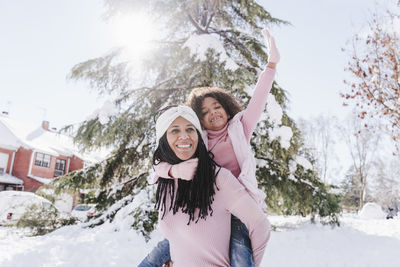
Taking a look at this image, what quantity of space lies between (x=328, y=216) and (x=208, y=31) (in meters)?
5.74

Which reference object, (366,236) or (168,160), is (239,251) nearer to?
(168,160)

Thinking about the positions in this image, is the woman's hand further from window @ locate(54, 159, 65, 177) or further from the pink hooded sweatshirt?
window @ locate(54, 159, 65, 177)

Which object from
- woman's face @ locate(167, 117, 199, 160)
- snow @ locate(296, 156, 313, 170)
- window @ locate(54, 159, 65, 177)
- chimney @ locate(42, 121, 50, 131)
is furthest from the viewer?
chimney @ locate(42, 121, 50, 131)

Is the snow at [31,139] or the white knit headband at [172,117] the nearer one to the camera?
the white knit headband at [172,117]

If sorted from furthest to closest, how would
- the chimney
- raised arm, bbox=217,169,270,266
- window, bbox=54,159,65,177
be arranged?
the chimney → window, bbox=54,159,65,177 → raised arm, bbox=217,169,270,266

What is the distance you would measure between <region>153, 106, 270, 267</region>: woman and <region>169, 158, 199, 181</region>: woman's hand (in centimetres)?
3

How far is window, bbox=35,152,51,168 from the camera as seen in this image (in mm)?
26600

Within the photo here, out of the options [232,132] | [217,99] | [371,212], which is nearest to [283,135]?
[217,99]

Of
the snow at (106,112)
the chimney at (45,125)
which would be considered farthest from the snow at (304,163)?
the chimney at (45,125)

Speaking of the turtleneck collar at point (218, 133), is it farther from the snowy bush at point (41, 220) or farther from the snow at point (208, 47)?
the snowy bush at point (41, 220)

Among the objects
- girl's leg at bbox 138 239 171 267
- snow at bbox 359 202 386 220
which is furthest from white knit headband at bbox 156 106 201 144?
snow at bbox 359 202 386 220

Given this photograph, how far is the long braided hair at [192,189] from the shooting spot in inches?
71.6

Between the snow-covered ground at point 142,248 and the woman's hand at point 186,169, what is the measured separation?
3.65 m

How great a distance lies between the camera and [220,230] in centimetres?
184
